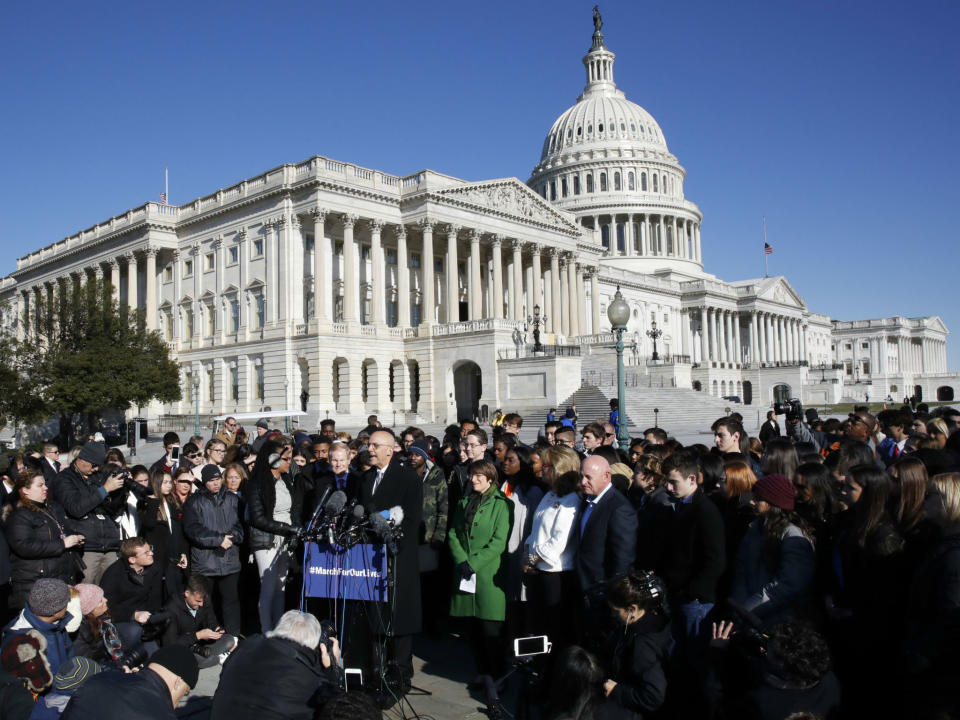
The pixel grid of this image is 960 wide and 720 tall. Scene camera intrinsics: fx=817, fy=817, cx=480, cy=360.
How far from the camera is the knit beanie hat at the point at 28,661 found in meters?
5.16

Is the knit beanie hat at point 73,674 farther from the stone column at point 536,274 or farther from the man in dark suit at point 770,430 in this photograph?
the stone column at point 536,274

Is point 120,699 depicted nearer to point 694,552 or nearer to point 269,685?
point 269,685

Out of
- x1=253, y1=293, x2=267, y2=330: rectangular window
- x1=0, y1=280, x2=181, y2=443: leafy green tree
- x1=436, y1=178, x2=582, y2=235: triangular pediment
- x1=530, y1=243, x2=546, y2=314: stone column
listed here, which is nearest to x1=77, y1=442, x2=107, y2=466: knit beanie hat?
x1=0, y1=280, x2=181, y2=443: leafy green tree

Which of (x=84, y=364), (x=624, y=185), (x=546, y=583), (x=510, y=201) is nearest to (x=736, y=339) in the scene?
(x=624, y=185)

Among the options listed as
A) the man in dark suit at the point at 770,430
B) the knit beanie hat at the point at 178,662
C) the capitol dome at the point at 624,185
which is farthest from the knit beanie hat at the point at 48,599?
the capitol dome at the point at 624,185

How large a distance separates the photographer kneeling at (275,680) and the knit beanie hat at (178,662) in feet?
0.79

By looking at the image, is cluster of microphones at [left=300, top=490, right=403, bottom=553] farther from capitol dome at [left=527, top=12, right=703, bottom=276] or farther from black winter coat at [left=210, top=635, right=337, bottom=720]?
capitol dome at [left=527, top=12, right=703, bottom=276]

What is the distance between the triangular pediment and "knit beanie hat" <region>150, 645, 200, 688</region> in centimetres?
5077

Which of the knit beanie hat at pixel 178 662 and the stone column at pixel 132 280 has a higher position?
the stone column at pixel 132 280

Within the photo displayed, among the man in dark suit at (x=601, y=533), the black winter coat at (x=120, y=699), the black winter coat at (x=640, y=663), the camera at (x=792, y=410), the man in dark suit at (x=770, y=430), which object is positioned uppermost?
the camera at (x=792, y=410)

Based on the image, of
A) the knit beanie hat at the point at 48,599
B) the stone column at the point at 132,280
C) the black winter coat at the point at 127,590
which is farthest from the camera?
the stone column at the point at 132,280

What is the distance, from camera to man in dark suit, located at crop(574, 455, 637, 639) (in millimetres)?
6926

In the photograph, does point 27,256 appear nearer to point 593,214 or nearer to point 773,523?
point 593,214

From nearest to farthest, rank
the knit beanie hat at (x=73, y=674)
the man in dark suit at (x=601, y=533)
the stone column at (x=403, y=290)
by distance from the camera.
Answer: the knit beanie hat at (x=73, y=674), the man in dark suit at (x=601, y=533), the stone column at (x=403, y=290)
